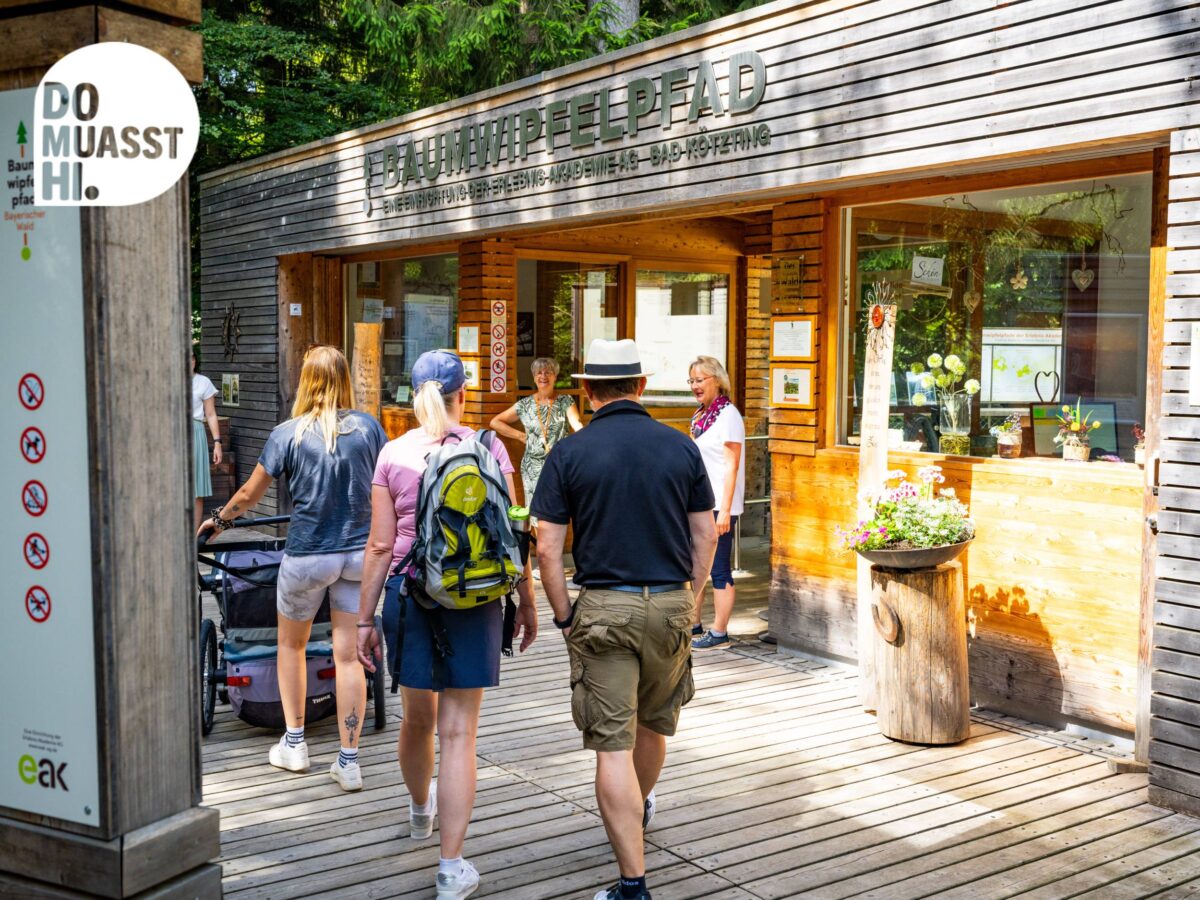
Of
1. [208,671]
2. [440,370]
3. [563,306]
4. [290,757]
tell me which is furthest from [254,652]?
[563,306]

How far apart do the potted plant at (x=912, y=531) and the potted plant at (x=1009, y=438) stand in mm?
538

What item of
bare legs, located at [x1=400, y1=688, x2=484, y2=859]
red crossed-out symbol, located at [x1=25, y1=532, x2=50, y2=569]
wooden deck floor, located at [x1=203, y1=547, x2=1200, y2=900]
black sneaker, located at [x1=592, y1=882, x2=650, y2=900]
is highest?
red crossed-out symbol, located at [x1=25, y1=532, x2=50, y2=569]

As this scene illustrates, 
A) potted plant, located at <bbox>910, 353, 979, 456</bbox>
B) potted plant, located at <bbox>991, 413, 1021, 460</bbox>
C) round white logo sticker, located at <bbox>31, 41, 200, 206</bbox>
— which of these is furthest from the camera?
potted plant, located at <bbox>910, 353, 979, 456</bbox>

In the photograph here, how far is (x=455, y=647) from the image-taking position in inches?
159

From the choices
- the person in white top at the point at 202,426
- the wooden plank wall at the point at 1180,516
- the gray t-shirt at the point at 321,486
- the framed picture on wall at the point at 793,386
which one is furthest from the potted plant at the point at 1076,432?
the person in white top at the point at 202,426

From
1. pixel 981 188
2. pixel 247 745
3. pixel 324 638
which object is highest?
pixel 981 188

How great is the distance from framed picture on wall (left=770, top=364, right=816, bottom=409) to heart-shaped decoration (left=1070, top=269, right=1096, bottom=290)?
1744 millimetres

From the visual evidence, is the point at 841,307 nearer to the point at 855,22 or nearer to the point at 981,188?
the point at 981,188

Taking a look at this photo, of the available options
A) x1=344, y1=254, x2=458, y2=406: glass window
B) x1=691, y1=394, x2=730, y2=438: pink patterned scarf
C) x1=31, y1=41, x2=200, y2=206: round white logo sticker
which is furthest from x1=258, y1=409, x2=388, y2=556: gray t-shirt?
x1=344, y1=254, x2=458, y2=406: glass window

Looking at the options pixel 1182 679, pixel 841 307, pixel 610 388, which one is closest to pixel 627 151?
pixel 841 307

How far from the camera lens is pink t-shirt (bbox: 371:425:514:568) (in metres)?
4.25

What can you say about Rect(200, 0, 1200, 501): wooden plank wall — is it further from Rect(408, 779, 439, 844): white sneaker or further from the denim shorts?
Rect(408, 779, 439, 844): white sneaker

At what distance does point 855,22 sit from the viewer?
6.38 meters

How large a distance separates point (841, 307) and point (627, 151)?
1.80 m
